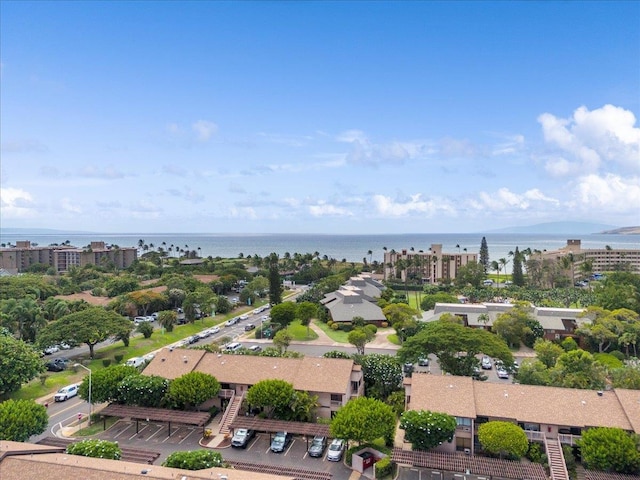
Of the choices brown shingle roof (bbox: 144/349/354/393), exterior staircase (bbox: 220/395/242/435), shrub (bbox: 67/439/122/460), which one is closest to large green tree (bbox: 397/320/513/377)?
brown shingle roof (bbox: 144/349/354/393)

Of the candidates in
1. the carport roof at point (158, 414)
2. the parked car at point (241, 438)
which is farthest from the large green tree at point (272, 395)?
the carport roof at point (158, 414)

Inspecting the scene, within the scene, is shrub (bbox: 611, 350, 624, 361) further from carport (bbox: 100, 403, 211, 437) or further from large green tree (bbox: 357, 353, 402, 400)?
carport (bbox: 100, 403, 211, 437)

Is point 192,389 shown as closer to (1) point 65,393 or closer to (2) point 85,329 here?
(1) point 65,393

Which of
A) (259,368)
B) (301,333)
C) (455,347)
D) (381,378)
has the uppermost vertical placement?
(455,347)

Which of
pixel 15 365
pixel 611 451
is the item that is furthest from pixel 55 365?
pixel 611 451

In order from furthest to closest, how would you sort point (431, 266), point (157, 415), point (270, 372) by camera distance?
point (431, 266) → point (270, 372) → point (157, 415)

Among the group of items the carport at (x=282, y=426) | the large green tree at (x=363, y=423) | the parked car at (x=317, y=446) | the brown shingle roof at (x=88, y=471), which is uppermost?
the brown shingle roof at (x=88, y=471)

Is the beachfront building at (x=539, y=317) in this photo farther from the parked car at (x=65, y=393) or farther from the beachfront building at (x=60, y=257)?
the beachfront building at (x=60, y=257)
